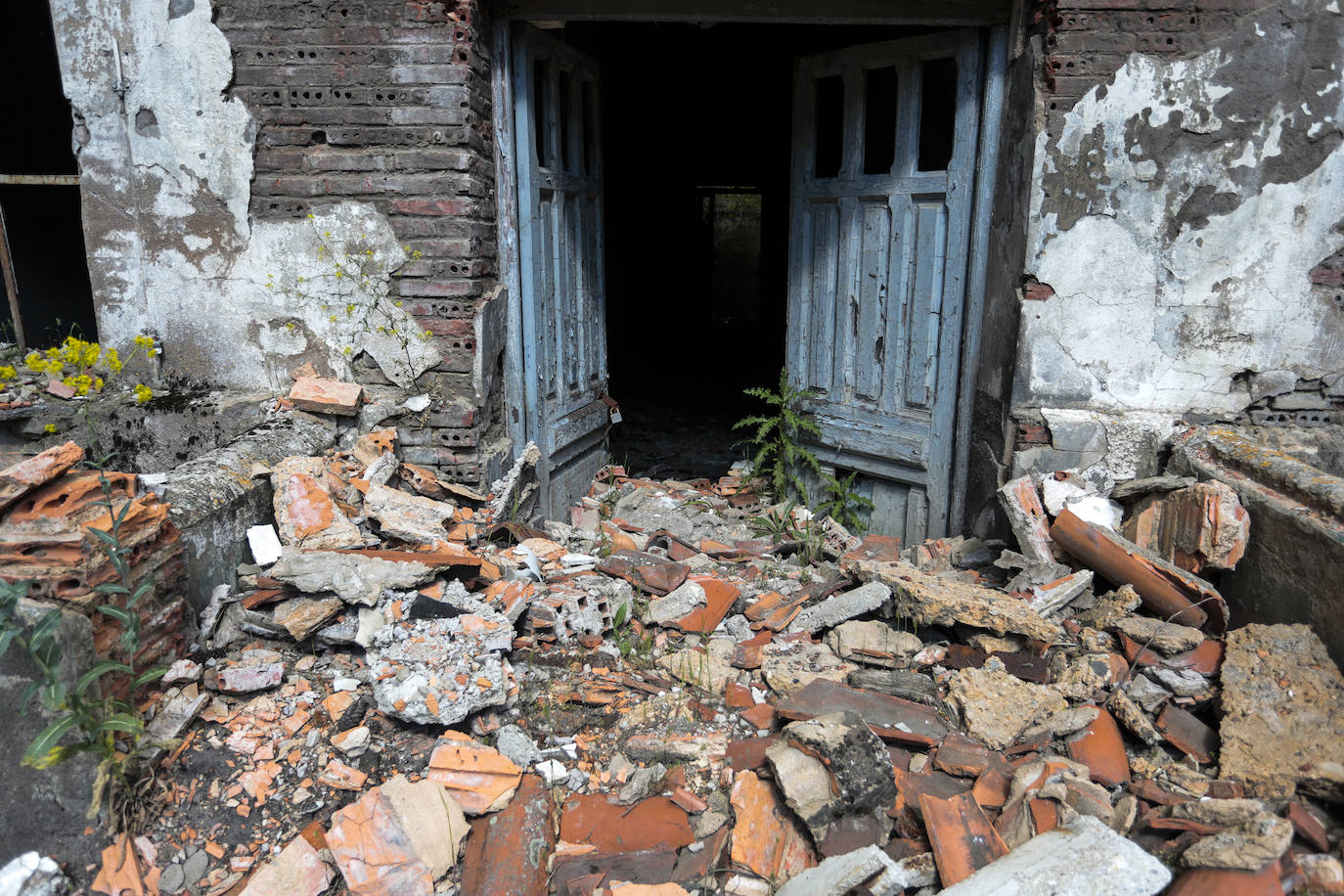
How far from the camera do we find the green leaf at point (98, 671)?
2.13 m

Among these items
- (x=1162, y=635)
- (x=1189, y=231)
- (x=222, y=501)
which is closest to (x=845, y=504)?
(x=1162, y=635)

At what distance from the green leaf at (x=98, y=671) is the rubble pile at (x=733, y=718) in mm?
297

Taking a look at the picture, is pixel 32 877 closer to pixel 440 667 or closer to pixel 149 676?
pixel 149 676

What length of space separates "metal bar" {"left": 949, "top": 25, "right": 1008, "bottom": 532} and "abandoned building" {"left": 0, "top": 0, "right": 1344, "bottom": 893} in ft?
0.05

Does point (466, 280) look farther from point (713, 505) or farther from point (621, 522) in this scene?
point (713, 505)

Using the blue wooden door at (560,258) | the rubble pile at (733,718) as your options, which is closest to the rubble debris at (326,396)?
the rubble pile at (733,718)

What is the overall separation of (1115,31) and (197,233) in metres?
3.95

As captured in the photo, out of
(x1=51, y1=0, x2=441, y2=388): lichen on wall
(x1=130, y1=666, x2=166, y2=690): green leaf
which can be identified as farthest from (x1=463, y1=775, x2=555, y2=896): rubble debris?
(x1=51, y1=0, x2=441, y2=388): lichen on wall

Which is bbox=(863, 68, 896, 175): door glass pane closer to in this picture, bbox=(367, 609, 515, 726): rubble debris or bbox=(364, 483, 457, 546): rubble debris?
bbox=(364, 483, 457, 546): rubble debris

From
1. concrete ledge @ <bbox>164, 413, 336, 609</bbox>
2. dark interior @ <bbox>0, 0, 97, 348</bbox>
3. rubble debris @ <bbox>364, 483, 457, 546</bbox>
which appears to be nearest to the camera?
concrete ledge @ <bbox>164, 413, 336, 609</bbox>

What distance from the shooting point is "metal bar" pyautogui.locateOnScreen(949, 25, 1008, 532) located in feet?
12.5

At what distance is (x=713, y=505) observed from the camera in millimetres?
5148

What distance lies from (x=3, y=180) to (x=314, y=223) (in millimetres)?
1595

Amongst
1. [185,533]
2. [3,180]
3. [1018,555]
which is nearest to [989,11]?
[1018,555]
